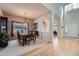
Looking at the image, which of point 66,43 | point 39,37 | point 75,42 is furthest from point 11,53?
point 75,42

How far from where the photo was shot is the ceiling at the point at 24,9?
2.57m

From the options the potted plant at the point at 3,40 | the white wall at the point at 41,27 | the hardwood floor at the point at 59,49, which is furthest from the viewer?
the white wall at the point at 41,27

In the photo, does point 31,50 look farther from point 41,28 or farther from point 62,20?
point 62,20

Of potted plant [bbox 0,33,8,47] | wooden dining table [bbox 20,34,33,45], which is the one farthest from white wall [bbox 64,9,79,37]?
potted plant [bbox 0,33,8,47]

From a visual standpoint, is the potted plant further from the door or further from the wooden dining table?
the door

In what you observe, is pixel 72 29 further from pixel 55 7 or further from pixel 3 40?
pixel 3 40

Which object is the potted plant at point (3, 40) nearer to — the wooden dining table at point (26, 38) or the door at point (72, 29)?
the wooden dining table at point (26, 38)

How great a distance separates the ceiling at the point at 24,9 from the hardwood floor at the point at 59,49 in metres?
0.79

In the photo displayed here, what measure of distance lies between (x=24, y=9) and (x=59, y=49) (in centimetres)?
128

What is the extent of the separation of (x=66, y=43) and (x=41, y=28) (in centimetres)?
71

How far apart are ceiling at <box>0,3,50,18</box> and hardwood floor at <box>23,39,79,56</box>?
2.58ft

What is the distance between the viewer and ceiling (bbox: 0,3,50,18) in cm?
257

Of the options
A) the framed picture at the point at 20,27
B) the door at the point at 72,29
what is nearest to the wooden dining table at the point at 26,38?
the framed picture at the point at 20,27

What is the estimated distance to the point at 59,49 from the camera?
9.10 feet
